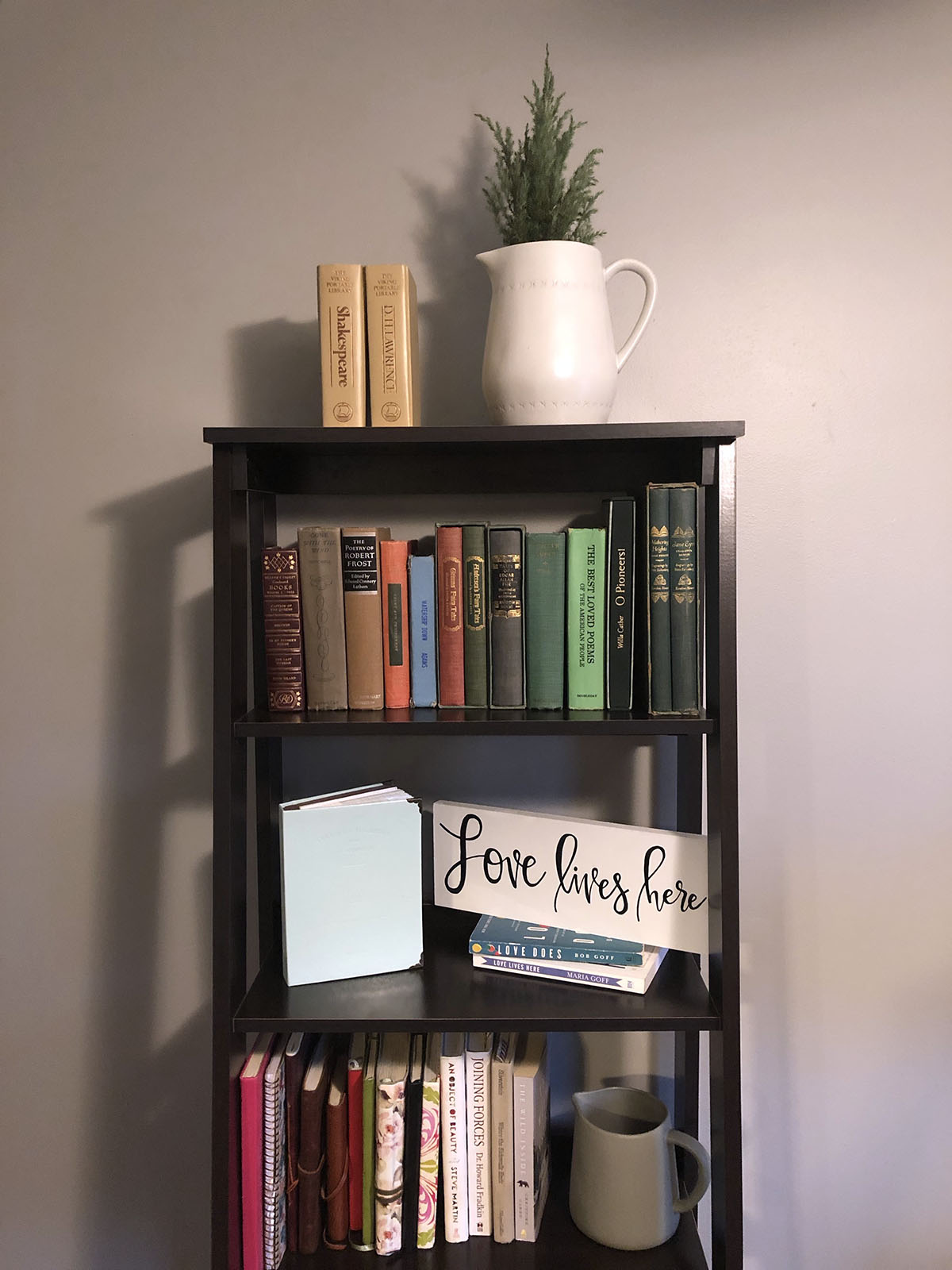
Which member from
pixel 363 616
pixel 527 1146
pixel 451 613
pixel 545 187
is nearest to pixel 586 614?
pixel 451 613

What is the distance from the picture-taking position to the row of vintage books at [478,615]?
1.13 metres

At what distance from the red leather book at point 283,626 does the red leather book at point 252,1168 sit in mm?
441

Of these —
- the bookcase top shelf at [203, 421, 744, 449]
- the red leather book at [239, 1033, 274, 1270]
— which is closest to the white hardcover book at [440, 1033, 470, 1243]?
the red leather book at [239, 1033, 274, 1270]

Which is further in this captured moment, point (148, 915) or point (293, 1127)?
point (148, 915)

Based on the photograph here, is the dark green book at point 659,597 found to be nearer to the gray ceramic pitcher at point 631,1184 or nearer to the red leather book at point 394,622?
the red leather book at point 394,622

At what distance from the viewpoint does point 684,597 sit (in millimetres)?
1083

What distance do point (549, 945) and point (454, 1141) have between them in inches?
10.5

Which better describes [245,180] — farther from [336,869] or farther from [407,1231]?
[407,1231]

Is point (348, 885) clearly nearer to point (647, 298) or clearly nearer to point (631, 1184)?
point (631, 1184)

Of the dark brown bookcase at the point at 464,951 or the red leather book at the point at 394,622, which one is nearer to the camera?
the dark brown bookcase at the point at 464,951

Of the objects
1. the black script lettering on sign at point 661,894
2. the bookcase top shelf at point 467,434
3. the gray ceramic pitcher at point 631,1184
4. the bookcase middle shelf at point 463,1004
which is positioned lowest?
the gray ceramic pitcher at point 631,1184

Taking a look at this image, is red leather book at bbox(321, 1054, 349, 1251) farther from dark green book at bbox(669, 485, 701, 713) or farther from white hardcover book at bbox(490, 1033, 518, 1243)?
dark green book at bbox(669, 485, 701, 713)

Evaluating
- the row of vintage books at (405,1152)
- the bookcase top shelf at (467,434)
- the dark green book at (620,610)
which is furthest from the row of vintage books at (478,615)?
the row of vintage books at (405,1152)

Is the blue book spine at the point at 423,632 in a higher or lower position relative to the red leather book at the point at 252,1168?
Result: higher
